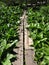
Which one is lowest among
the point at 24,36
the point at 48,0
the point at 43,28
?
the point at 48,0

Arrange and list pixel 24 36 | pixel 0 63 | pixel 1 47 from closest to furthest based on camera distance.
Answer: pixel 0 63 → pixel 1 47 → pixel 24 36

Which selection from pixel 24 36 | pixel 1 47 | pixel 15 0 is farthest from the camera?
pixel 15 0

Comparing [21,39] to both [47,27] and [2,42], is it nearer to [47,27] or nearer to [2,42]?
[47,27]

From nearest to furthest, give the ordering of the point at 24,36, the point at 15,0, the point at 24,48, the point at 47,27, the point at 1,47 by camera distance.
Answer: the point at 1,47 → the point at 24,48 → the point at 47,27 → the point at 24,36 → the point at 15,0

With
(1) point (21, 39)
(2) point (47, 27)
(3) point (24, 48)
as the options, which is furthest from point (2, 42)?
(2) point (47, 27)

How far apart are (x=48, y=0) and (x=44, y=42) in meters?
23.1

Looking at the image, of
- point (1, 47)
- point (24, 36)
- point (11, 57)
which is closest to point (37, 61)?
point (11, 57)

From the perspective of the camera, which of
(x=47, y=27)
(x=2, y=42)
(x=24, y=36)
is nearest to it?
(x=2, y=42)

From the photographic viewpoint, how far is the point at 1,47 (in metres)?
5.59

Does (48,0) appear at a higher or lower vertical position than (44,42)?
lower

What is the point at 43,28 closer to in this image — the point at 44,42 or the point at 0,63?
the point at 44,42

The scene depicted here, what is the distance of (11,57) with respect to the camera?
5422 mm

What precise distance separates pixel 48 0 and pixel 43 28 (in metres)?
21.6

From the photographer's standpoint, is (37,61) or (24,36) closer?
(37,61)
